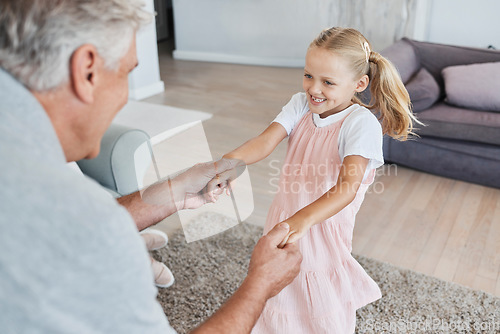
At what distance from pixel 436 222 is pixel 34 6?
2.27 metres

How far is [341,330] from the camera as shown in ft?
4.94

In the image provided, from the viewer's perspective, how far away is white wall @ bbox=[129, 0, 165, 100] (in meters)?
4.61

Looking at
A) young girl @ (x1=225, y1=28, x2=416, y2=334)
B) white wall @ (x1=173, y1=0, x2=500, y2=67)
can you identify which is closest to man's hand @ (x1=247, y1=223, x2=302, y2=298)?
young girl @ (x1=225, y1=28, x2=416, y2=334)

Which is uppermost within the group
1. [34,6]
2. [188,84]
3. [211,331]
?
[34,6]

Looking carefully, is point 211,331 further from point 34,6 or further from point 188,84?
point 188,84

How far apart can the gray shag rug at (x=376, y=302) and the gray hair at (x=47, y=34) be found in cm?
89

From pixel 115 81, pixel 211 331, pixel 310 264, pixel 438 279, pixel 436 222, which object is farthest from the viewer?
pixel 436 222

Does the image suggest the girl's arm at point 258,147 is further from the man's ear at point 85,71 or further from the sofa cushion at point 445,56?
the sofa cushion at point 445,56

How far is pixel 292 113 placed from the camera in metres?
1.52

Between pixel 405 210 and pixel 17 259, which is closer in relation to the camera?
pixel 17 259

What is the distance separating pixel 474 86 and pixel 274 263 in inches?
93.2

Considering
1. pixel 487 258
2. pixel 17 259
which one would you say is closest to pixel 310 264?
pixel 17 259

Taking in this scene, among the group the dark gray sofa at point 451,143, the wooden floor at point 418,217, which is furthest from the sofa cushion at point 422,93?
the wooden floor at point 418,217

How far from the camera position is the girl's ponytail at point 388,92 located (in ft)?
4.75
